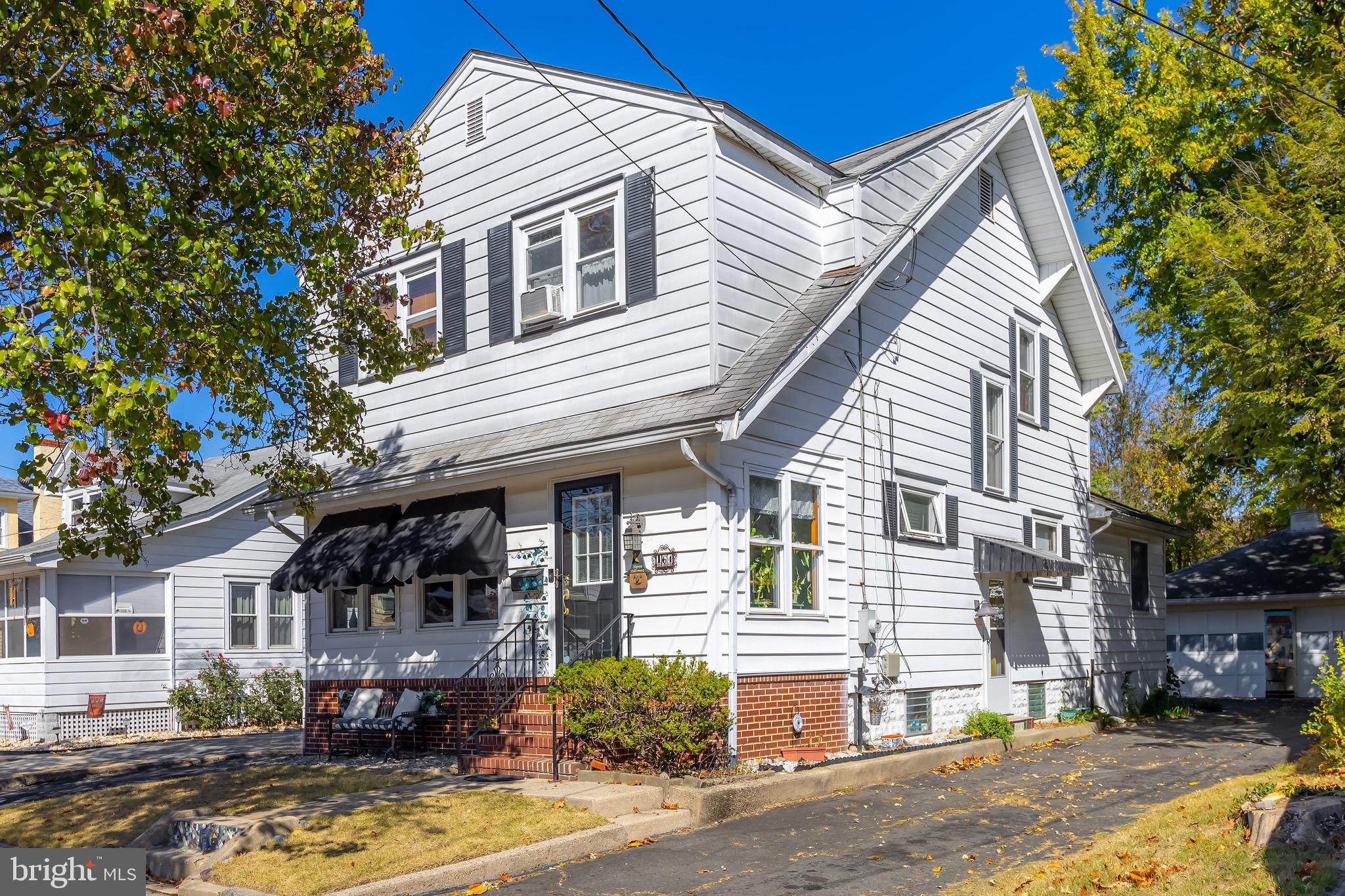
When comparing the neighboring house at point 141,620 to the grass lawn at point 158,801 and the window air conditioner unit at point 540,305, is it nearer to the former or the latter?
the grass lawn at point 158,801

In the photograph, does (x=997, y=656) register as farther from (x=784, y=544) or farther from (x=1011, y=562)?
(x=784, y=544)

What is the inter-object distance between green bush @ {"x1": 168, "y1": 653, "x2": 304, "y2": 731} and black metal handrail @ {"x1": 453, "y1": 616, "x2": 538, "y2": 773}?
10.3 metres

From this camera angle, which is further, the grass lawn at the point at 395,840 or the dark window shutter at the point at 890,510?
the dark window shutter at the point at 890,510

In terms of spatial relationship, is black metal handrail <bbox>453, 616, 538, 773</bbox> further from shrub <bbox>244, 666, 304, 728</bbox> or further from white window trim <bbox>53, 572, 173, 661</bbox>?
white window trim <bbox>53, 572, 173, 661</bbox>

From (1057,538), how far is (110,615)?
1764 centimetres

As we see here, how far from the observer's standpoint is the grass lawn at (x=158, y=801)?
10.6 meters

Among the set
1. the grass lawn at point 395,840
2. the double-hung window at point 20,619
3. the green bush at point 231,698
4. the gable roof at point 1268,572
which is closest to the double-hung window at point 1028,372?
the gable roof at point 1268,572

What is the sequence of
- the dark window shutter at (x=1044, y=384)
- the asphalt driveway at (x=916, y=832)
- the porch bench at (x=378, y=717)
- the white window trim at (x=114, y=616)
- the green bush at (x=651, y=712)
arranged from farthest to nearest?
the white window trim at (x=114, y=616) < the dark window shutter at (x=1044, y=384) < the porch bench at (x=378, y=717) < the green bush at (x=651, y=712) < the asphalt driveway at (x=916, y=832)

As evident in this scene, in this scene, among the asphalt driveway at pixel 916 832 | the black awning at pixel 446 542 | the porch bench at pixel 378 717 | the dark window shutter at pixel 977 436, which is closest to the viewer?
the asphalt driveway at pixel 916 832

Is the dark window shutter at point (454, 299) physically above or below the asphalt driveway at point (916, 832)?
above

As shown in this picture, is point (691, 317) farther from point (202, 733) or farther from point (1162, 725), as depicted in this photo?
point (202, 733)

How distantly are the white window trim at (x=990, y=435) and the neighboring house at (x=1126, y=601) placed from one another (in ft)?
11.3

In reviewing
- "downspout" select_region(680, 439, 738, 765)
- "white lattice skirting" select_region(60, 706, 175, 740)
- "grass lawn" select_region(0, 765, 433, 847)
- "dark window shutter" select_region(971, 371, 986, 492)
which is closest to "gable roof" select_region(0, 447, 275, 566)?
"white lattice skirting" select_region(60, 706, 175, 740)

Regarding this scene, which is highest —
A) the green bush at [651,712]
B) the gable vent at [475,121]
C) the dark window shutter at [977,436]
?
the gable vent at [475,121]
